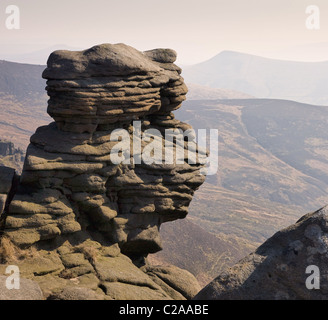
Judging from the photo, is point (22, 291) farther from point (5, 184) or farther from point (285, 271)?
point (285, 271)

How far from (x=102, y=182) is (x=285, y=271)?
50.5ft

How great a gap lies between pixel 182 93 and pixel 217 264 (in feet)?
191

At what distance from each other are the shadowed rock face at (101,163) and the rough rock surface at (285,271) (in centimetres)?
1278

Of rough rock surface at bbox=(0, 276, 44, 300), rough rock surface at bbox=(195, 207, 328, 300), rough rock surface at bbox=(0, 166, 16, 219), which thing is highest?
rough rock surface at bbox=(0, 166, 16, 219)

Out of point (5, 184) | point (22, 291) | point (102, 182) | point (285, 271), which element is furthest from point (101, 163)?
point (285, 271)

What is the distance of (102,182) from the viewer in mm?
28344

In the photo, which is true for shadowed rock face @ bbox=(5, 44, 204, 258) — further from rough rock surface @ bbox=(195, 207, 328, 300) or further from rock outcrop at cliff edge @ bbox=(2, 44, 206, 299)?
rough rock surface @ bbox=(195, 207, 328, 300)

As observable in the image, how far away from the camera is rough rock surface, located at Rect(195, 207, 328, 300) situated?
664 inches

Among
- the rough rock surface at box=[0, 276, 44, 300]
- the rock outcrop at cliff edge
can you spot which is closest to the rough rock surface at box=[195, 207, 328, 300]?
the rock outcrop at cliff edge

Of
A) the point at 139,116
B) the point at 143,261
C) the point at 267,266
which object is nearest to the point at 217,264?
the point at 143,261

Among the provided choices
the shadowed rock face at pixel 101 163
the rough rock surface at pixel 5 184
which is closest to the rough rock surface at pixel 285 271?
the shadowed rock face at pixel 101 163

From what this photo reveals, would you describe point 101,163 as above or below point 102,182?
above

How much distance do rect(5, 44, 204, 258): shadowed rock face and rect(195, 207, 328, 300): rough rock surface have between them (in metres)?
12.8
